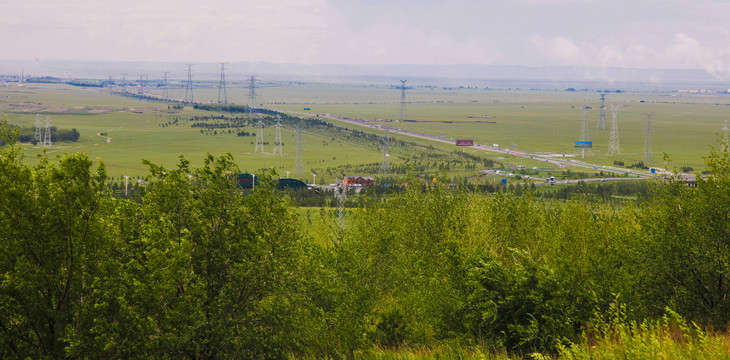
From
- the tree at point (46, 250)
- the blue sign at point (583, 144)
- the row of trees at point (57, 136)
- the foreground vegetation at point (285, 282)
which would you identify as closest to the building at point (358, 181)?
the foreground vegetation at point (285, 282)

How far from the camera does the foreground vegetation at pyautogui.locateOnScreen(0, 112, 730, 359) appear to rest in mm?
15188

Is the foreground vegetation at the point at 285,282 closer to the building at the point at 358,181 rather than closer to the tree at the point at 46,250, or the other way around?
the tree at the point at 46,250

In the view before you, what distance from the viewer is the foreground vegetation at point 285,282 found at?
15.2 meters

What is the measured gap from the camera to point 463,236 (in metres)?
29.1

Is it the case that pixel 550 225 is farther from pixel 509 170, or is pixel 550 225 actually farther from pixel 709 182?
pixel 509 170

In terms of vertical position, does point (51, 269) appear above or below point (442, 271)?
above

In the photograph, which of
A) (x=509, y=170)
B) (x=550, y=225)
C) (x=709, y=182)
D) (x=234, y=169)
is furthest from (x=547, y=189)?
(x=234, y=169)

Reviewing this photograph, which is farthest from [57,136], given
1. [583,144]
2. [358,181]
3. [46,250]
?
[46,250]

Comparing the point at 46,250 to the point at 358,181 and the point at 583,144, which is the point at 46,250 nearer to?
the point at 358,181

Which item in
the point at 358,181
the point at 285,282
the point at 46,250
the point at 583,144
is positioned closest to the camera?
the point at 46,250

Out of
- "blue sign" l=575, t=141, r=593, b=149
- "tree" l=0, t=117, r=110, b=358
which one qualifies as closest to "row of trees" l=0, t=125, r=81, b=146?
"blue sign" l=575, t=141, r=593, b=149

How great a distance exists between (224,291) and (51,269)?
4.51 meters

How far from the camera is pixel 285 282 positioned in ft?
62.3

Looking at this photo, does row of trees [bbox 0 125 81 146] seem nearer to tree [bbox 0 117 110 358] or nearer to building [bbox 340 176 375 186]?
building [bbox 340 176 375 186]
